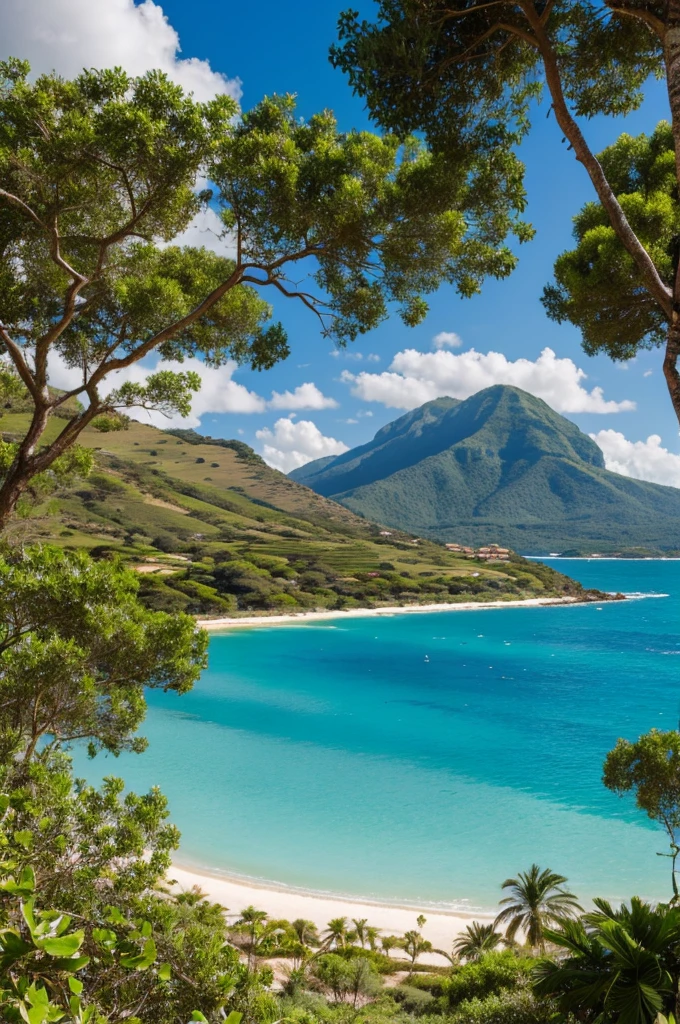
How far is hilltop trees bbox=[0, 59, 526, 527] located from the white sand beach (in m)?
12.9

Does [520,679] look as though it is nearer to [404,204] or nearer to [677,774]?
[677,774]

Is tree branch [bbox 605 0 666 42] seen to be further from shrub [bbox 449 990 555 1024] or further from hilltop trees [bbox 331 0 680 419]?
shrub [bbox 449 990 555 1024]

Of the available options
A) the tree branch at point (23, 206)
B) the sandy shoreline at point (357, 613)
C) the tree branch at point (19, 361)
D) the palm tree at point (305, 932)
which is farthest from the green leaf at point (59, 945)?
the sandy shoreline at point (357, 613)

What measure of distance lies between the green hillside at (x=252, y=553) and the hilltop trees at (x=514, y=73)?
5376cm

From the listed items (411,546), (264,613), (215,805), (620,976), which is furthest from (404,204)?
(411,546)

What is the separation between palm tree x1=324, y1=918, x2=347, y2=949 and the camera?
12281 millimetres

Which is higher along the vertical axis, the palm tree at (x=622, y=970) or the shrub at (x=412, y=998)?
the palm tree at (x=622, y=970)

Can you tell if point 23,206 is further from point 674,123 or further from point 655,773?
point 655,773

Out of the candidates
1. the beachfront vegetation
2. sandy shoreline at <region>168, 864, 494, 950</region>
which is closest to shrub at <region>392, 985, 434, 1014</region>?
sandy shoreline at <region>168, 864, 494, 950</region>

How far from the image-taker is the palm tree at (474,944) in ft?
39.1

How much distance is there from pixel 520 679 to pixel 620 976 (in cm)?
4468

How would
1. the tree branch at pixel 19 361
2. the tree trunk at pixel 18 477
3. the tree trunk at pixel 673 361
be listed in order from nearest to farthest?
the tree trunk at pixel 673 361
the tree trunk at pixel 18 477
the tree branch at pixel 19 361

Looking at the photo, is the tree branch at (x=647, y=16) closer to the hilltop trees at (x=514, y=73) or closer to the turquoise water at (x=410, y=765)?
the hilltop trees at (x=514, y=73)

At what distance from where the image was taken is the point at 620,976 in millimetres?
4762
